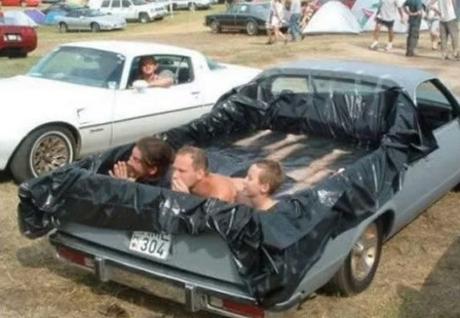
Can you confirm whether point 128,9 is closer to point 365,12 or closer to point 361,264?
point 365,12

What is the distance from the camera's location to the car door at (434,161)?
522 centimetres

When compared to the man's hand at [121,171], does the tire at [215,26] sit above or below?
below

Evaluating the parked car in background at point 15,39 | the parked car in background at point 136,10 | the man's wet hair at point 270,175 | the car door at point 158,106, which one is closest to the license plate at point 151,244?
the man's wet hair at point 270,175

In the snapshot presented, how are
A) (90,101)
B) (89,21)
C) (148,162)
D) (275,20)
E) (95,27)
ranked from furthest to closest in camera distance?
(89,21)
(95,27)
(275,20)
(90,101)
(148,162)

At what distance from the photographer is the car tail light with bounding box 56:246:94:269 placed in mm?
4281

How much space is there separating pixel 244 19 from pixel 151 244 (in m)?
27.0

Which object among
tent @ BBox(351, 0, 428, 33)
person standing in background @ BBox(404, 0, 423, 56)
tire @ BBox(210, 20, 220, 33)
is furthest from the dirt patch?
tire @ BBox(210, 20, 220, 33)

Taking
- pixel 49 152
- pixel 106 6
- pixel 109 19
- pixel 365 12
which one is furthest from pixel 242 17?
pixel 49 152

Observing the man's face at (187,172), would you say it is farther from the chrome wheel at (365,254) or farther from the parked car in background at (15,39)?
the parked car in background at (15,39)

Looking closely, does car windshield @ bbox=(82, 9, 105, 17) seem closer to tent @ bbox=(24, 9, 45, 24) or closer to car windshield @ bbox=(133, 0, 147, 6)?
tent @ bbox=(24, 9, 45, 24)

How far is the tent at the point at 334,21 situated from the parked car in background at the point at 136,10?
18533mm

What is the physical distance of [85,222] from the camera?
423 centimetres

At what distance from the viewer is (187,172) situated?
4.30 meters

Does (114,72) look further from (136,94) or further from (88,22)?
(88,22)
